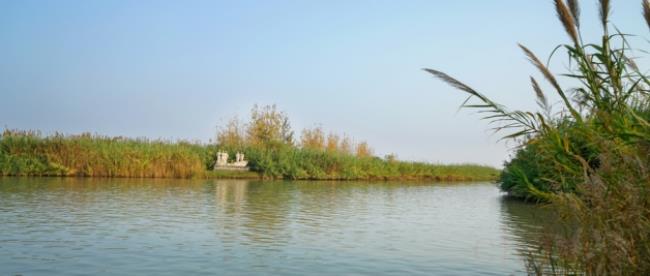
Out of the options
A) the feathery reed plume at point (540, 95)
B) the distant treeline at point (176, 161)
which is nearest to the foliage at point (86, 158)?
the distant treeline at point (176, 161)

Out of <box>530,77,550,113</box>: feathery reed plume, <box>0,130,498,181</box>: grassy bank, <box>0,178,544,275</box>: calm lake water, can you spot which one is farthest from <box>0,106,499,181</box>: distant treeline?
<box>530,77,550,113</box>: feathery reed plume

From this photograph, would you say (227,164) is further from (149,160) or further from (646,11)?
(646,11)

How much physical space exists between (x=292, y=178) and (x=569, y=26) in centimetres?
2466

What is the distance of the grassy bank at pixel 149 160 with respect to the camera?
23.2m

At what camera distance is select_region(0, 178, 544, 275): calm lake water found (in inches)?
245

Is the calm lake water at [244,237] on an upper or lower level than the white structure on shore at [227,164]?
lower

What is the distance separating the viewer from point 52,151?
927 inches

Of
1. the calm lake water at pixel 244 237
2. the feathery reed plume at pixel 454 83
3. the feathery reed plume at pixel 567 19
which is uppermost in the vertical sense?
the feathery reed plume at pixel 567 19

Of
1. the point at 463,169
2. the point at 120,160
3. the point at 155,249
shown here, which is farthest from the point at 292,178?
the point at 155,249

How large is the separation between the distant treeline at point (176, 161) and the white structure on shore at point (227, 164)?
530 millimetres

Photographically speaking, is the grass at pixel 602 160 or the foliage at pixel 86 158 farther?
the foliage at pixel 86 158

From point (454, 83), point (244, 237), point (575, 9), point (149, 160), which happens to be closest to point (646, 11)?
point (575, 9)

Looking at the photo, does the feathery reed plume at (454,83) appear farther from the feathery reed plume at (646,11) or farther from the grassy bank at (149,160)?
the grassy bank at (149,160)

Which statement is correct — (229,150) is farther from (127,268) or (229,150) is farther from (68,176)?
(127,268)
